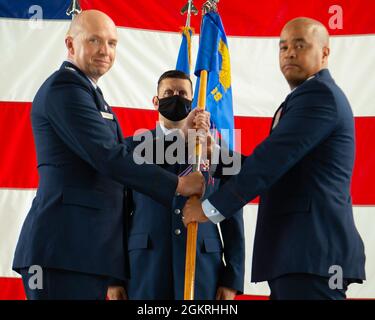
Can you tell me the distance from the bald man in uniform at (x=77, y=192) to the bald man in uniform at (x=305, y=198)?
327 millimetres

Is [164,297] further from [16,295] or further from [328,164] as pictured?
[16,295]

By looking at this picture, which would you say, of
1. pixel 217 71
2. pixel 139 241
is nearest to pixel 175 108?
pixel 217 71

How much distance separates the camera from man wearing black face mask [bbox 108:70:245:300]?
2.53 meters

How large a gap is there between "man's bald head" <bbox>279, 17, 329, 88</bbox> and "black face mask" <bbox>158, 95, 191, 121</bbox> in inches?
21.0

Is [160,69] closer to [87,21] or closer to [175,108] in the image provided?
[175,108]

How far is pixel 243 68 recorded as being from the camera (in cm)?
369

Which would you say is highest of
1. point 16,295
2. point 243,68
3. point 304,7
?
point 304,7

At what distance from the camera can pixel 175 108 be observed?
109 inches

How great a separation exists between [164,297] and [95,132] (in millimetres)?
726

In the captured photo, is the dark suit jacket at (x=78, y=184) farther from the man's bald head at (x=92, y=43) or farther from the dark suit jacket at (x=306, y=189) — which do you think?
the dark suit jacket at (x=306, y=189)

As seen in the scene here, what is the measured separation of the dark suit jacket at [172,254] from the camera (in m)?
2.53

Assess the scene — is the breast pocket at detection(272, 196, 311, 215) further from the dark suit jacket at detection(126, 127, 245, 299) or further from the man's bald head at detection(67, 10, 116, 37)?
the man's bald head at detection(67, 10, 116, 37)

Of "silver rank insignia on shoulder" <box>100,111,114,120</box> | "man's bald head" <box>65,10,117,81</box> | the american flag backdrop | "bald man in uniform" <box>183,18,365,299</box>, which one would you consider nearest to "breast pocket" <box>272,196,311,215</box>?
"bald man in uniform" <box>183,18,365,299</box>
